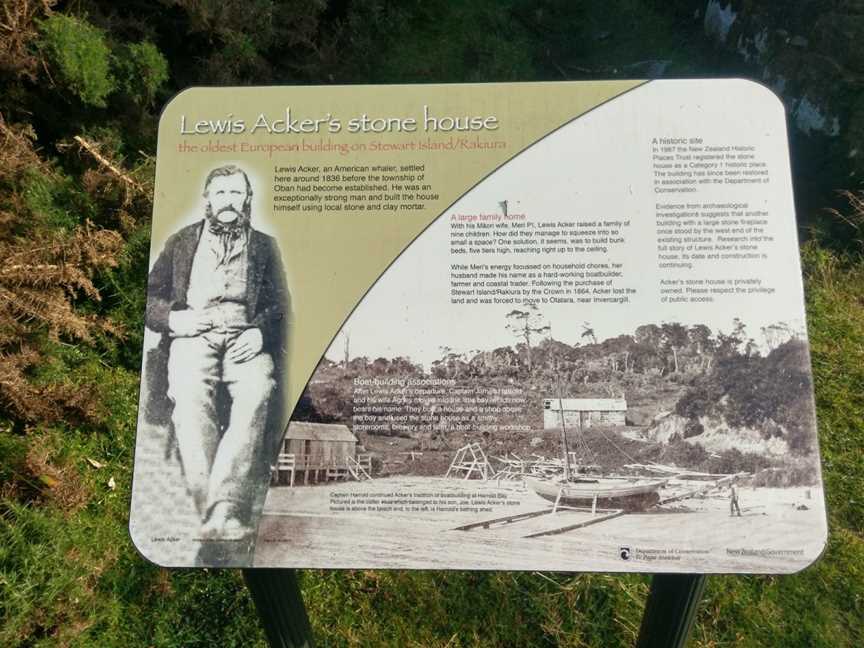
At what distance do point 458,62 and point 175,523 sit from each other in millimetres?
5466

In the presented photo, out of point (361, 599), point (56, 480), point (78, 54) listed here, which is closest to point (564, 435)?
point (361, 599)

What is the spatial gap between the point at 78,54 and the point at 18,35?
0.31 metres

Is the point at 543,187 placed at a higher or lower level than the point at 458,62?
lower

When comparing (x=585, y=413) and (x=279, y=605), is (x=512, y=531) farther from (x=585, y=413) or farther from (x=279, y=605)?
(x=279, y=605)

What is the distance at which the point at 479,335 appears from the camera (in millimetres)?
2045

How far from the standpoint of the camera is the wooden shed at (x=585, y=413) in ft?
6.55

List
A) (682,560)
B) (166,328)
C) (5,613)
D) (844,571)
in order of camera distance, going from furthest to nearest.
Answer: (844,571)
(5,613)
(166,328)
(682,560)

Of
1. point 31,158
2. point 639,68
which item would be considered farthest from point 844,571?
point 31,158

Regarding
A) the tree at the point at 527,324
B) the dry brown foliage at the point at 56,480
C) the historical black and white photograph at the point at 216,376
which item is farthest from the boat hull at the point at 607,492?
the dry brown foliage at the point at 56,480

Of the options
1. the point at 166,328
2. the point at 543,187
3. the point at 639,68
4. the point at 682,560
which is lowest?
the point at 682,560

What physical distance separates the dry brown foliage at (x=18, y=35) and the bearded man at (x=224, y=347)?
8.12 feet

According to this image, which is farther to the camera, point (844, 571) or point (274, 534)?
point (844, 571)

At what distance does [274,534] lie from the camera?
196cm

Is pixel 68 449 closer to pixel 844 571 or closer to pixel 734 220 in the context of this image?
pixel 734 220
